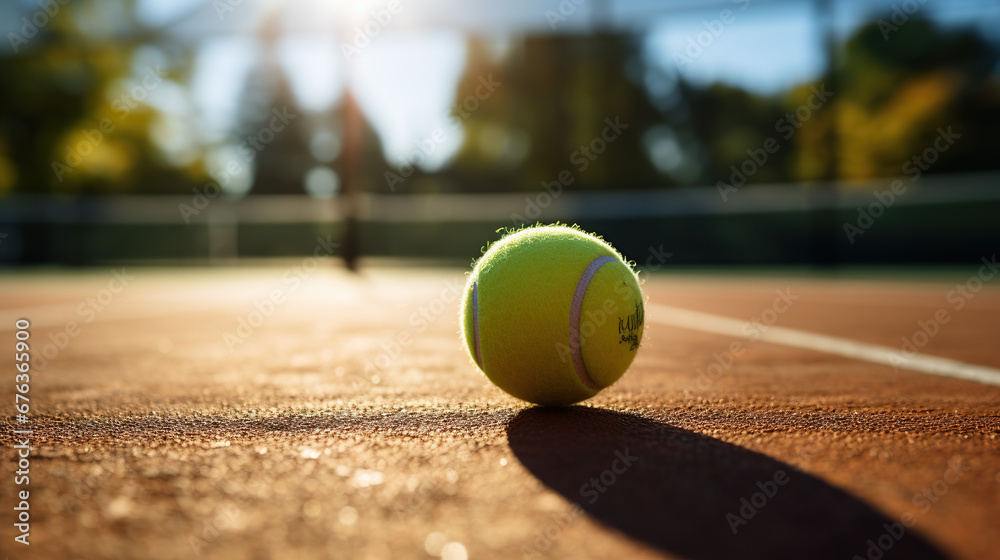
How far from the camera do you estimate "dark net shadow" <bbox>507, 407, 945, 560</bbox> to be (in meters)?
1.46

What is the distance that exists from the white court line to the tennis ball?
1784mm

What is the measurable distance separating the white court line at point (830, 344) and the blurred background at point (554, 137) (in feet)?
32.2

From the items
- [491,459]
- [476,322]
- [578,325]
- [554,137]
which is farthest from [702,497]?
[554,137]

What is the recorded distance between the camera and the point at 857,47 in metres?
29.2

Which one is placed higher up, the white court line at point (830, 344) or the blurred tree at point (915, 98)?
the blurred tree at point (915, 98)

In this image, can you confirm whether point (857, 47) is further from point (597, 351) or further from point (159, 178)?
point (597, 351)

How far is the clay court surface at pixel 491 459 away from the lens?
1482 millimetres

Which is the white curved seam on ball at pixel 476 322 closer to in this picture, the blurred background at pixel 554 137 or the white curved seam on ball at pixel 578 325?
the white curved seam on ball at pixel 578 325

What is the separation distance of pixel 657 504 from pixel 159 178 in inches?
1343

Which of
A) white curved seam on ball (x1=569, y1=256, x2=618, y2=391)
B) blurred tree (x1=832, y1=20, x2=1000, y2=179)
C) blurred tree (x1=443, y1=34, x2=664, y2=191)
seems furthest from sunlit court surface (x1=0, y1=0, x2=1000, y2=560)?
blurred tree (x1=832, y1=20, x2=1000, y2=179)

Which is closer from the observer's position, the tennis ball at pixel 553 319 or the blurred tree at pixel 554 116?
the tennis ball at pixel 553 319

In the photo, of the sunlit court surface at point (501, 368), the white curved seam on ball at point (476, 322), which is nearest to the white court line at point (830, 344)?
the sunlit court surface at point (501, 368)

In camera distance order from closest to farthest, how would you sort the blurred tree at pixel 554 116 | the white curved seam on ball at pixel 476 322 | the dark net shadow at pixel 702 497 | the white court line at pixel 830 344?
1. the dark net shadow at pixel 702 497
2. the white curved seam on ball at pixel 476 322
3. the white court line at pixel 830 344
4. the blurred tree at pixel 554 116

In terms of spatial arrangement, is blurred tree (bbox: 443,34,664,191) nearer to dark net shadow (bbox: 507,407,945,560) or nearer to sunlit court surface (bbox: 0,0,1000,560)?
sunlit court surface (bbox: 0,0,1000,560)
